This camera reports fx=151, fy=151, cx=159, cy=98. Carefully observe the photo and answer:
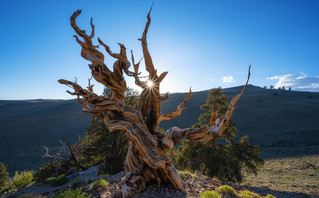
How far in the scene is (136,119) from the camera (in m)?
3.93

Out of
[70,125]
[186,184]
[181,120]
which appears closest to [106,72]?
[186,184]

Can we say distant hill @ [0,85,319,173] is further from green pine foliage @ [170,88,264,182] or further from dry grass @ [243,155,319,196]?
green pine foliage @ [170,88,264,182]

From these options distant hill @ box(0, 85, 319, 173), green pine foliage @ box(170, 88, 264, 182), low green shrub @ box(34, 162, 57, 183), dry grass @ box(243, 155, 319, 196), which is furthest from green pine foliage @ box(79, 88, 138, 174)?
distant hill @ box(0, 85, 319, 173)

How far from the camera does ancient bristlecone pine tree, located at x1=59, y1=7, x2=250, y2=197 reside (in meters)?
3.62

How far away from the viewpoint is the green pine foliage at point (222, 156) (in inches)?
331

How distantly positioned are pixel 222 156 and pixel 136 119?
6649mm

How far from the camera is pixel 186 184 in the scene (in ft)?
16.1

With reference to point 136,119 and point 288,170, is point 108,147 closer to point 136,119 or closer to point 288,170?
point 136,119

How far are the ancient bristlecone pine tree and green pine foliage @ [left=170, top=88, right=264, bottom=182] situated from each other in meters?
5.23

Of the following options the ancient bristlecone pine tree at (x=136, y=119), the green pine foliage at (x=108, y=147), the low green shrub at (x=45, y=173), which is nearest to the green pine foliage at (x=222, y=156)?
the green pine foliage at (x=108, y=147)

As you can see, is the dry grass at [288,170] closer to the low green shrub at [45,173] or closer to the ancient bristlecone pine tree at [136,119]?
the ancient bristlecone pine tree at [136,119]

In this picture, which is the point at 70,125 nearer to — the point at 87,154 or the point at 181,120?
the point at 181,120

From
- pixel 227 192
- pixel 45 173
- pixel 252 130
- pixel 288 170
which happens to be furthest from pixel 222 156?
pixel 252 130

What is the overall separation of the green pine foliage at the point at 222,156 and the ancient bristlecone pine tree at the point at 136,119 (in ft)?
17.2
